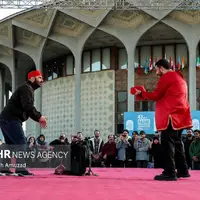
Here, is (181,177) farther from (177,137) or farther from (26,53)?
(26,53)

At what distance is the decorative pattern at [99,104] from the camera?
3284 cm

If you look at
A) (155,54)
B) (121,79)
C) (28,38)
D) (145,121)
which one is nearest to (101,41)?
(121,79)

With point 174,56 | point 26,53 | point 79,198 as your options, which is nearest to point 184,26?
point 174,56

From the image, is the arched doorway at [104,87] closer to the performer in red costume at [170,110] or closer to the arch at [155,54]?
the arch at [155,54]

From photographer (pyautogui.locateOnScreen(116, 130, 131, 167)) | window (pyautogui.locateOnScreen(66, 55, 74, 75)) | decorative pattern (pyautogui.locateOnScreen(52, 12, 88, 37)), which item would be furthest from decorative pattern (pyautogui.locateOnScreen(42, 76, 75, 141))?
photographer (pyautogui.locateOnScreen(116, 130, 131, 167))

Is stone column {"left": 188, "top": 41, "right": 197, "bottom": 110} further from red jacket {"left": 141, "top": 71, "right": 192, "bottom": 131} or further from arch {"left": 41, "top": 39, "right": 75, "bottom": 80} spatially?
red jacket {"left": 141, "top": 71, "right": 192, "bottom": 131}

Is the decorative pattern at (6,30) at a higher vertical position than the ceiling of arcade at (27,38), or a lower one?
higher

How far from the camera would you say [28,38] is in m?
32.9

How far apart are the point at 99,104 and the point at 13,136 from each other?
27.2m

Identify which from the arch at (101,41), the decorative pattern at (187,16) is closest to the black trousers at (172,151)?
the decorative pattern at (187,16)

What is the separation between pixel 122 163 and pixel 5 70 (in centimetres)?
2896

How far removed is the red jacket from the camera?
5.62 meters

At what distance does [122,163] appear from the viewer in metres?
14.9

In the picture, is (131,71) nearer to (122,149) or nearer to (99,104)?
(99,104)
